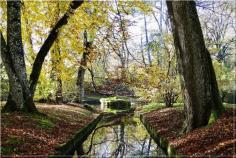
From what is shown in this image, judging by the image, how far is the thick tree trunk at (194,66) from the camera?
13.2 m

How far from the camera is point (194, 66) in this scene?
13250 millimetres

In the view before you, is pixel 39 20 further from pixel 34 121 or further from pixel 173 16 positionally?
pixel 173 16

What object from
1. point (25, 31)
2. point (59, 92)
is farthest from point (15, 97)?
point (59, 92)

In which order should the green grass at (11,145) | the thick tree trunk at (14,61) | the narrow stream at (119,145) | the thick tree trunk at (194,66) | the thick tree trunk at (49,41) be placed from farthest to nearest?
the thick tree trunk at (49,41) < the thick tree trunk at (14,61) < the narrow stream at (119,145) < the thick tree trunk at (194,66) < the green grass at (11,145)

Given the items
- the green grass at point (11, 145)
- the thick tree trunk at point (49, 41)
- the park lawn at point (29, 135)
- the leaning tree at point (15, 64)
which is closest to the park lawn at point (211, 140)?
the park lawn at point (29, 135)

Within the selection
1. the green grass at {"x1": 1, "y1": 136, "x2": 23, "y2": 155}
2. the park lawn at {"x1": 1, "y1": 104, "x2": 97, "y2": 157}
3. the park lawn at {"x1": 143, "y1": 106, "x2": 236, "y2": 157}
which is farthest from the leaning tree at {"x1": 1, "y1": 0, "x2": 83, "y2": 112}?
the park lawn at {"x1": 143, "y1": 106, "x2": 236, "y2": 157}

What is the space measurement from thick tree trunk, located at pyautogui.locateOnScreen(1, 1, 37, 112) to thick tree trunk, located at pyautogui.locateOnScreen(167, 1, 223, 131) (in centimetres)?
737

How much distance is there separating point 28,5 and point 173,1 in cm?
1244

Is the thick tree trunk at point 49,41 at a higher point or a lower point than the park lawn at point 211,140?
higher

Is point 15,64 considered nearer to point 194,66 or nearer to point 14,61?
point 14,61

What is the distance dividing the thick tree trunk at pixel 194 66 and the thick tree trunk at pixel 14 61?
737 cm

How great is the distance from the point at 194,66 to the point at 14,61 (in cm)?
817

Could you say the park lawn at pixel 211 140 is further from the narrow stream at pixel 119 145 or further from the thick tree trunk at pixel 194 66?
the narrow stream at pixel 119 145

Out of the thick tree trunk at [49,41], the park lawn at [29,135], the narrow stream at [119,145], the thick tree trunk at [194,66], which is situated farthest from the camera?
the thick tree trunk at [49,41]
